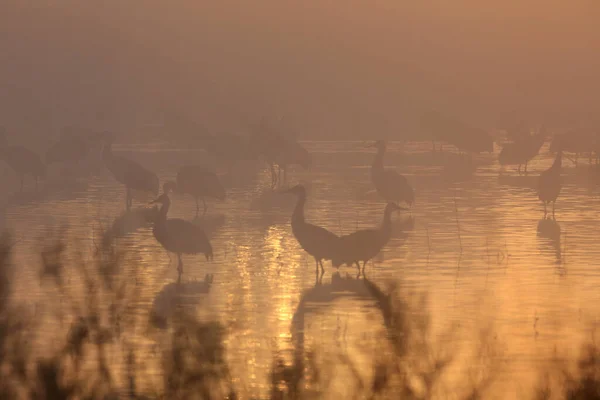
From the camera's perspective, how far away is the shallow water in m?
11.7

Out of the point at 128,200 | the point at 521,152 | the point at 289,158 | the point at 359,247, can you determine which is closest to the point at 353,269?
the point at 359,247

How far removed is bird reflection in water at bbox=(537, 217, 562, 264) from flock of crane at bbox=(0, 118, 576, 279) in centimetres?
140

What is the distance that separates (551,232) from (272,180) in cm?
1067

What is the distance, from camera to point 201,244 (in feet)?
51.6

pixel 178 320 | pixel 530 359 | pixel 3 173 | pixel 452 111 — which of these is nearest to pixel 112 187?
pixel 3 173

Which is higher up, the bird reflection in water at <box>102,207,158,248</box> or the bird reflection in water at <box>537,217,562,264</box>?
the bird reflection in water at <box>102,207,158,248</box>

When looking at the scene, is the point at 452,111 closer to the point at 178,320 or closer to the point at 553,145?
the point at 553,145

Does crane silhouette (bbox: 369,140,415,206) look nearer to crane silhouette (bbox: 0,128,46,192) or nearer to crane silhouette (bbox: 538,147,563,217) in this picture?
crane silhouette (bbox: 538,147,563,217)

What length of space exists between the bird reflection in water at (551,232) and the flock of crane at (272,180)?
4.59ft

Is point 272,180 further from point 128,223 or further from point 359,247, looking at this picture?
point 359,247

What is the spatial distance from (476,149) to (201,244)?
21.2m

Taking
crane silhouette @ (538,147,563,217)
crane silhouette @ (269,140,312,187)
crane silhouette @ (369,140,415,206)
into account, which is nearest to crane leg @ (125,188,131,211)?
crane silhouette @ (369,140,415,206)

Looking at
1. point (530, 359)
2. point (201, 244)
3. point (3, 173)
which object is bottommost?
point (530, 359)

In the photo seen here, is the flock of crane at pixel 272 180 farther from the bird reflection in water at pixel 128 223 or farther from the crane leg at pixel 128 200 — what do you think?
the bird reflection in water at pixel 128 223
